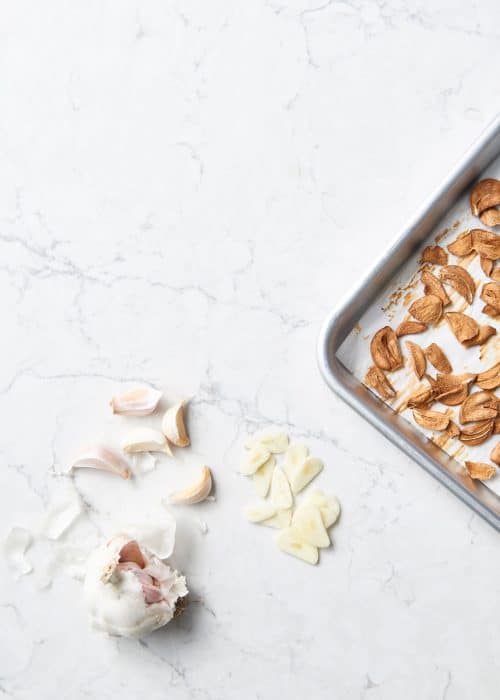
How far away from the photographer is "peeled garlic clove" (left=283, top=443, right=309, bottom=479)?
0.88 meters

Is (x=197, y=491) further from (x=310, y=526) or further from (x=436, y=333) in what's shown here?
(x=436, y=333)

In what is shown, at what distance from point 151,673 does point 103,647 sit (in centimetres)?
6

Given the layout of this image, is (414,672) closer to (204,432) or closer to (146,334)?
(204,432)


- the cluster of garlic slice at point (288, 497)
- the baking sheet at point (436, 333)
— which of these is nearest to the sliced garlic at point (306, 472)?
the cluster of garlic slice at point (288, 497)

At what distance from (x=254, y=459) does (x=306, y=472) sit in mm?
57

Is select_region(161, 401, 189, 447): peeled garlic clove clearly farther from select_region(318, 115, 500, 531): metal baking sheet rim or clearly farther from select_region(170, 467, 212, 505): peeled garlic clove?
select_region(318, 115, 500, 531): metal baking sheet rim

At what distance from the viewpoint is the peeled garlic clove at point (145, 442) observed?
2.96 ft

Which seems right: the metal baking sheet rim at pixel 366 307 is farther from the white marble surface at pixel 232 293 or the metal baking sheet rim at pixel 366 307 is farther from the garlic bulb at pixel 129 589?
the garlic bulb at pixel 129 589

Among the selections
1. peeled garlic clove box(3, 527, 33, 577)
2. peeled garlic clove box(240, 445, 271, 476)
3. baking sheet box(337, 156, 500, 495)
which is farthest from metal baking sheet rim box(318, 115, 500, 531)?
peeled garlic clove box(3, 527, 33, 577)

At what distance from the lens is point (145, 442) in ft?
2.96

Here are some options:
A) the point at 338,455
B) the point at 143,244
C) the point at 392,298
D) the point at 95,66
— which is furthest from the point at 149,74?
the point at 338,455

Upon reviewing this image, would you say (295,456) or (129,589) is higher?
(295,456)

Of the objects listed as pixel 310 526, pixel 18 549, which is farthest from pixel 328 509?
pixel 18 549

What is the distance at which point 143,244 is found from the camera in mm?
913
